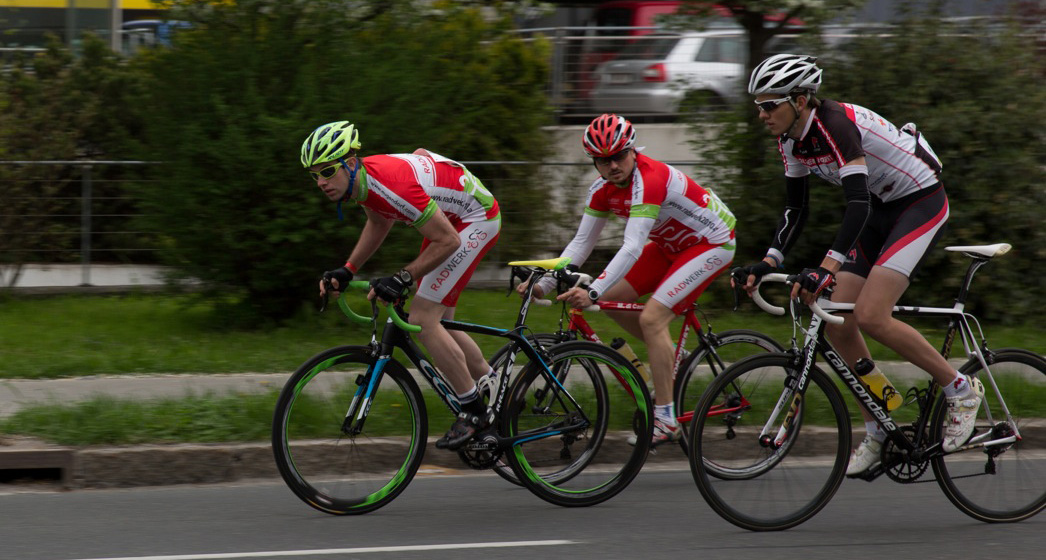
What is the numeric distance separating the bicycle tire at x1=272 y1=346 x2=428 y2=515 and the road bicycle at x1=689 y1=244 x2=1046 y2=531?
1409mm

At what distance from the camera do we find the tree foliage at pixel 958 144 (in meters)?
10.6

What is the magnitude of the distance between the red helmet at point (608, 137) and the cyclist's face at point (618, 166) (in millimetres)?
49

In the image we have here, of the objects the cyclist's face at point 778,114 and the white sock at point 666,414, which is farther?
the white sock at point 666,414

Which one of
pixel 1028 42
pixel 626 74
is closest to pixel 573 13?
pixel 626 74

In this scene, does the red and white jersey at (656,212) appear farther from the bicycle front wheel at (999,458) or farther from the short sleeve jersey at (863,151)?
the bicycle front wheel at (999,458)

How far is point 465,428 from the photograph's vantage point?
6074 millimetres

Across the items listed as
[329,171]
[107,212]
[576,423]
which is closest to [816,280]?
[576,423]

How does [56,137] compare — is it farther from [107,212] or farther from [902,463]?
[902,463]

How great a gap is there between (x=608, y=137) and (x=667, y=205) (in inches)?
21.6

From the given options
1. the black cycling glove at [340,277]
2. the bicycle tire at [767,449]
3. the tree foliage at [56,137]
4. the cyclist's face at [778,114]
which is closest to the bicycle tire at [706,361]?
the bicycle tire at [767,449]

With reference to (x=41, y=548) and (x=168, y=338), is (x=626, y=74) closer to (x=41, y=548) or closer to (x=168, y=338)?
(x=168, y=338)

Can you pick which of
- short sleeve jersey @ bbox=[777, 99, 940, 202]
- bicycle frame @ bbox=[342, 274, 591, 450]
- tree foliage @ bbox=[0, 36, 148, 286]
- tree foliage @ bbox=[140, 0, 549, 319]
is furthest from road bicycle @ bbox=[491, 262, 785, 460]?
tree foliage @ bbox=[0, 36, 148, 286]

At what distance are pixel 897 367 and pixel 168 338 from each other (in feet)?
18.9

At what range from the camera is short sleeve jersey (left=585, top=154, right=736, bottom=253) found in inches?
251
